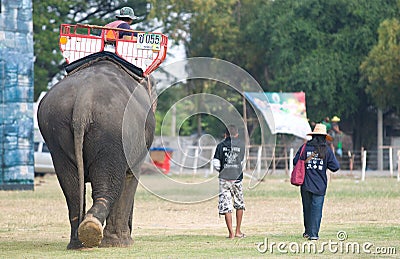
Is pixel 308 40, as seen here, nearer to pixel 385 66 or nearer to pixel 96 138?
pixel 385 66

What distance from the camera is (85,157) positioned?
12.8m

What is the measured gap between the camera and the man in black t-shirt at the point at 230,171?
600 inches

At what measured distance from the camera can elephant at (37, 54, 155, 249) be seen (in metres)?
12.6

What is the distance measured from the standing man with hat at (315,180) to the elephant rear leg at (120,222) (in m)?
2.93

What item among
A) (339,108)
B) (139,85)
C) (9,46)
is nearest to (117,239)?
(139,85)

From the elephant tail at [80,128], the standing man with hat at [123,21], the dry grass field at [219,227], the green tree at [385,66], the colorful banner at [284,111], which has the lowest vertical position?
the dry grass field at [219,227]

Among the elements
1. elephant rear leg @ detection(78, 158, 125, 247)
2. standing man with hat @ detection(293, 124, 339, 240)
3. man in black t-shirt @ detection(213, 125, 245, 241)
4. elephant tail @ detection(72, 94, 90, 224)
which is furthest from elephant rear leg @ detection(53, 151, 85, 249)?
standing man with hat @ detection(293, 124, 339, 240)

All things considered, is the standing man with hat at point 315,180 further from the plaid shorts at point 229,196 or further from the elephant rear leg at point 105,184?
the elephant rear leg at point 105,184

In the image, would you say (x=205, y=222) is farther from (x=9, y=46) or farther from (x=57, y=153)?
(x=9, y=46)

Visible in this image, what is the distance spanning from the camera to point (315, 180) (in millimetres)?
14758

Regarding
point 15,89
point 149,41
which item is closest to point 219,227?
point 149,41

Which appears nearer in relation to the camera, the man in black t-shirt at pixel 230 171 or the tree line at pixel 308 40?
the man in black t-shirt at pixel 230 171

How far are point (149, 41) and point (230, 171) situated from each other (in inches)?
104

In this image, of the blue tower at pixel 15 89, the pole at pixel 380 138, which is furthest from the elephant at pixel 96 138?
the pole at pixel 380 138
